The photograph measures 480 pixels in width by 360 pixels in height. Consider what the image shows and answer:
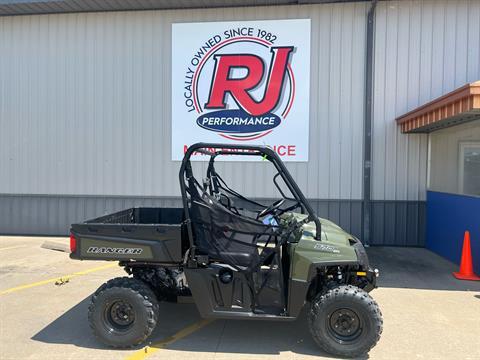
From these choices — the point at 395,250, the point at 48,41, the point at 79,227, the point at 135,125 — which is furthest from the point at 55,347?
the point at 48,41

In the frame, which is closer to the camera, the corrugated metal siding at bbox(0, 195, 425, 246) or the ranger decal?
the ranger decal

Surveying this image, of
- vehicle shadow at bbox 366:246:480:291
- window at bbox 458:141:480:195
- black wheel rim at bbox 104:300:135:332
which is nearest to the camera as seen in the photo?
black wheel rim at bbox 104:300:135:332

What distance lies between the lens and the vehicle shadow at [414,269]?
599 cm

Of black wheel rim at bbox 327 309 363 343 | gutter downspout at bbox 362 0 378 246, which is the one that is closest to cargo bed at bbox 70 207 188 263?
black wheel rim at bbox 327 309 363 343

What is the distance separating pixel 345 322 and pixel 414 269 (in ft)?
12.7

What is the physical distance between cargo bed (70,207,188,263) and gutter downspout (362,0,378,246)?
19.3 feet

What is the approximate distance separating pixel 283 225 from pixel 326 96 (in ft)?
18.5

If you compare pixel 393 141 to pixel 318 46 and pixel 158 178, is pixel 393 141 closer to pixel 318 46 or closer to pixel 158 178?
pixel 318 46

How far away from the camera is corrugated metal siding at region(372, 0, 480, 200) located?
27.7 ft

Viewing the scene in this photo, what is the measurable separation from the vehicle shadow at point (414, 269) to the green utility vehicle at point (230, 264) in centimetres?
265

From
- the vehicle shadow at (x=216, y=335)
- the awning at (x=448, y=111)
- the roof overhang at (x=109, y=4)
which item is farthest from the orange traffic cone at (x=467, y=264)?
the roof overhang at (x=109, y=4)

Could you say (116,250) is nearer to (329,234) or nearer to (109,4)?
(329,234)

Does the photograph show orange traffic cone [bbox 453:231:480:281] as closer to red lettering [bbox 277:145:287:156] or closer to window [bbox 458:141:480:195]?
window [bbox 458:141:480:195]

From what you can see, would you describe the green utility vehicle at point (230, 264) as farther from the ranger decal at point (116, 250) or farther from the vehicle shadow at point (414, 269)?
the vehicle shadow at point (414, 269)
